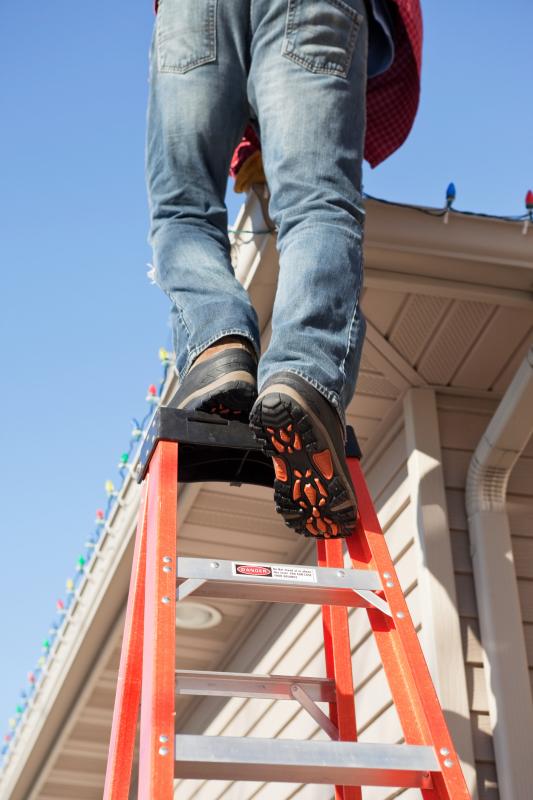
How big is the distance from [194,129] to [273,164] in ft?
0.85

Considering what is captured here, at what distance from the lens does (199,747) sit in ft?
4.49

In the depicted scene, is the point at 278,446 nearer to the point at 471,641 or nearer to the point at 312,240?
the point at 312,240

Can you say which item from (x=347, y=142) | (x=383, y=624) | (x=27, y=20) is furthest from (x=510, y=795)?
(x=27, y=20)

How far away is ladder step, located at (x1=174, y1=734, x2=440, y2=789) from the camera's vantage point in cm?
137

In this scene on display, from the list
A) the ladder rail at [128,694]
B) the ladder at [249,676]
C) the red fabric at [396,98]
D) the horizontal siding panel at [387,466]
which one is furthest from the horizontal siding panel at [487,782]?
the red fabric at [396,98]

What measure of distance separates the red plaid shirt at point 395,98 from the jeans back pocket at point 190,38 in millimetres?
453

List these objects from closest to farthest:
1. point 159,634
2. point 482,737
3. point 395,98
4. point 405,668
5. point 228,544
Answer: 1. point 159,634
2. point 405,668
3. point 395,98
4. point 482,737
5. point 228,544

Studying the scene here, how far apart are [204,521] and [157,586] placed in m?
2.67

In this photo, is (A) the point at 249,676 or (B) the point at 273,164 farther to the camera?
(B) the point at 273,164

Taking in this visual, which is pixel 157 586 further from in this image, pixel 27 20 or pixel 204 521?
pixel 27 20

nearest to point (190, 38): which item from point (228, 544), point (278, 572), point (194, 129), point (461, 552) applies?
point (194, 129)

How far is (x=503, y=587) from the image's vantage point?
317 centimetres

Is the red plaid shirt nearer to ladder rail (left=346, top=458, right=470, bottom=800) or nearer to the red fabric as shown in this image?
the red fabric

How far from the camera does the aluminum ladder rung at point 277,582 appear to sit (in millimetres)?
1653
